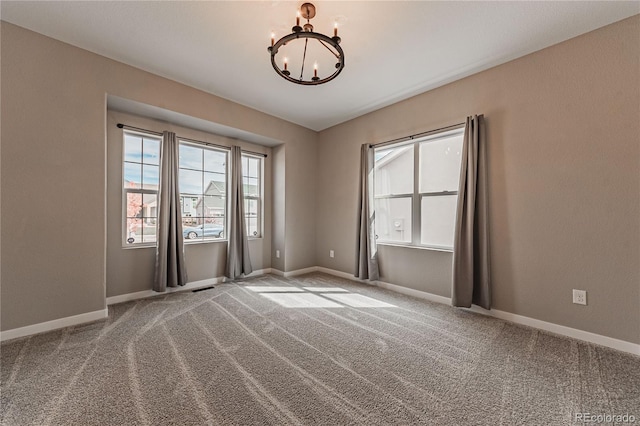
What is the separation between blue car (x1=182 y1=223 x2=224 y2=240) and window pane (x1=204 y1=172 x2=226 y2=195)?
547mm

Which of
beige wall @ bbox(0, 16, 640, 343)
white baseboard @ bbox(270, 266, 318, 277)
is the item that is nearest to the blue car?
beige wall @ bbox(0, 16, 640, 343)

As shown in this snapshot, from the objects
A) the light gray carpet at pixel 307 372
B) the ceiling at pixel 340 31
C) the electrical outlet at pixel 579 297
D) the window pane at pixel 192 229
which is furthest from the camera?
the window pane at pixel 192 229

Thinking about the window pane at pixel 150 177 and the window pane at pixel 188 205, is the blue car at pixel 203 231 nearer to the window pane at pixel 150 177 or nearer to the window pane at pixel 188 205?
the window pane at pixel 188 205

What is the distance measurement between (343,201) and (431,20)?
9.39 ft

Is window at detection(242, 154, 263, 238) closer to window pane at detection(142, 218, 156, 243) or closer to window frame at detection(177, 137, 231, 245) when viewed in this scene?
window frame at detection(177, 137, 231, 245)

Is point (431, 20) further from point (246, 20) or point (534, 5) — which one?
point (246, 20)

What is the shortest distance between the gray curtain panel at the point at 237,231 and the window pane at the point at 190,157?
0.51 metres

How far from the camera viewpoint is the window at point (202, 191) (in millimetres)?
4000

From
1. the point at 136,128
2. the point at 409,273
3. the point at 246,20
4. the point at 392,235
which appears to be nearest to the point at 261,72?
the point at 246,20

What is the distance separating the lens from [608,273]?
2.29 m

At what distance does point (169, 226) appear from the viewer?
3.60 m

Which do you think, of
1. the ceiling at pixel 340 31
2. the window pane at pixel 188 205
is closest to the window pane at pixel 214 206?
the window pane at pixel 188 205

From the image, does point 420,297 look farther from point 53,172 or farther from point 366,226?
point 53,172

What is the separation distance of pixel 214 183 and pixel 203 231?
0.81 metres
